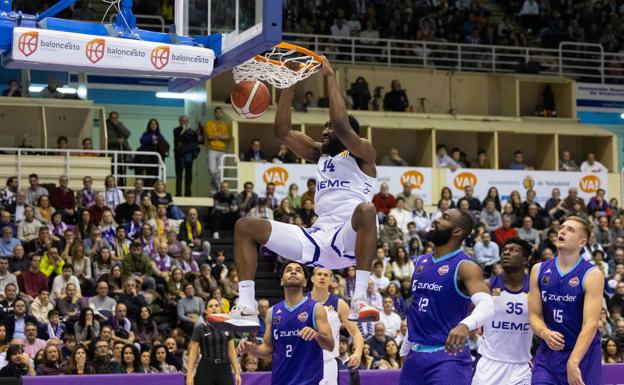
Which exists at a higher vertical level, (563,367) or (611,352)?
(563,367)

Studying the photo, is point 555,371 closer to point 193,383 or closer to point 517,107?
point 193,383

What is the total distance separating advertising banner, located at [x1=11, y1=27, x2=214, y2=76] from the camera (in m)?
9.55

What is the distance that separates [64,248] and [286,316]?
30.4 ft

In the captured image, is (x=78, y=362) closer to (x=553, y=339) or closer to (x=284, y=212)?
(x=284, y=212)

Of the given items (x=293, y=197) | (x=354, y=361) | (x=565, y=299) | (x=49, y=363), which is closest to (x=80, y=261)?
(x=49, y=363)

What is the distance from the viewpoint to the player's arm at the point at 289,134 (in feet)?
34.5

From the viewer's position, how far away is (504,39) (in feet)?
103

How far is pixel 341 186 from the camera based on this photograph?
1007 cm

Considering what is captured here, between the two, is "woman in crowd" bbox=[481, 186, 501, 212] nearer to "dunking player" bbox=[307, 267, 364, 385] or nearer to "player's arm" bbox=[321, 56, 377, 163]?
"dunking player" bbox=[307, 267, 364, 385]

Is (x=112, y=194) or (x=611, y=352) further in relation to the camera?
(x=112, y=194)

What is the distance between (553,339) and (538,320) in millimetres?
271

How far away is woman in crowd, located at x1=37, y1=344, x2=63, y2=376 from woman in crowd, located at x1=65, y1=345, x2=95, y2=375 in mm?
168

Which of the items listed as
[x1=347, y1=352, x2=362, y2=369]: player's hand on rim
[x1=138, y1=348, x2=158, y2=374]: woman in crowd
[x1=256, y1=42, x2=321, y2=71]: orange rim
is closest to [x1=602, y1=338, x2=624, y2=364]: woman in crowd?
[x1=138, y1=348, x2=158, y2=374]: woman in crowd

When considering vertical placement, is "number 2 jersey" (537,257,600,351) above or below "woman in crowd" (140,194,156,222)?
below
